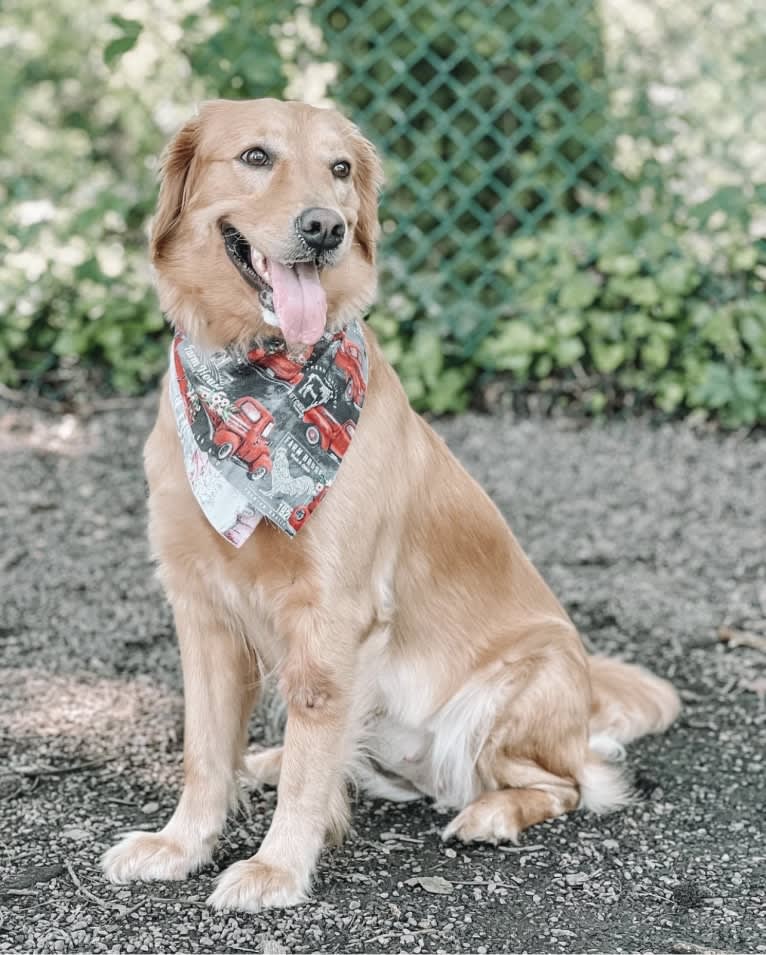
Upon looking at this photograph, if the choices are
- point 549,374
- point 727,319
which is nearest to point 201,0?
point 549,374

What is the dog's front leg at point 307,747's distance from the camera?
8.39ft

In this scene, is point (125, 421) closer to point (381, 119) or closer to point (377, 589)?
point (381, 119)

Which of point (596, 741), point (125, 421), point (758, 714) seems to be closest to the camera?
point (596, 741)

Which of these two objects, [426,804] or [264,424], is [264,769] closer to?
[426,804]

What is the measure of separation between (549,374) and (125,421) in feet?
6.23

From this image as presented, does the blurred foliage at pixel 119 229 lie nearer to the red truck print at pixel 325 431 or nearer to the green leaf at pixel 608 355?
the green leaf at pixel 608 355

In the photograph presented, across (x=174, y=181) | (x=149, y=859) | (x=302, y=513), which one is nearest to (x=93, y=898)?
(x=149, y=859)

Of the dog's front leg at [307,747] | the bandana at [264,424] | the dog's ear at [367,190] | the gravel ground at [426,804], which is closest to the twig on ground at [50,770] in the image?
the gravel ground at [426,804]

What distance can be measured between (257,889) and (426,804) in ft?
2.05

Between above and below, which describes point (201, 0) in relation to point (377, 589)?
above

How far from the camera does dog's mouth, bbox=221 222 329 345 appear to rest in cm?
257

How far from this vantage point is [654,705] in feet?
10.8

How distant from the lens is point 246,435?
265 cm

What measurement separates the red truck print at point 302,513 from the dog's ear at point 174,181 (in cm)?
65
